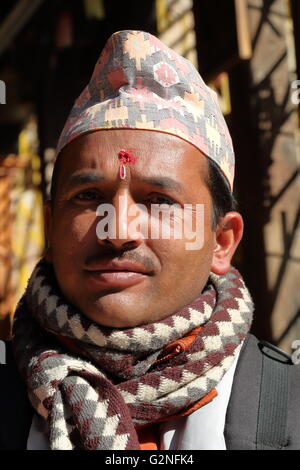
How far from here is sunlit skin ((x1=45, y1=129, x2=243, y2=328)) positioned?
67.2 inches

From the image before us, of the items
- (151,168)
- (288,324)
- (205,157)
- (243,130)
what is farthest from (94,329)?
(243,130)

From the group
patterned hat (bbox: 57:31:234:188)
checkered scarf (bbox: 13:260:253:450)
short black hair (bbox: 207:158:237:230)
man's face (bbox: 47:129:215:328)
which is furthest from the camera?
short black hair (bbox: 207:158:237:230)

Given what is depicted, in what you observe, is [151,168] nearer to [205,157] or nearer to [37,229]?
[205,157]

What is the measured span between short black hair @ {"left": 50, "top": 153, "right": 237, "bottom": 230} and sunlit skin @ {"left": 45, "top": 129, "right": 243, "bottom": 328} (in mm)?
53

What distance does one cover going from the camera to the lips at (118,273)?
1695 millimetres

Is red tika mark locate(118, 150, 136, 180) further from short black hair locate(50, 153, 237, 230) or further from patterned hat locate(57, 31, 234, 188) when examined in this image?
short black hair locate(50, 153, 237, 230)

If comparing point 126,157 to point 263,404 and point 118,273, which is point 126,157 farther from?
point 263,404

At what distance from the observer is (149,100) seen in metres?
1.87

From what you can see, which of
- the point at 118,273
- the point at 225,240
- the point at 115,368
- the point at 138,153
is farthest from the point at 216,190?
the point at 115,368

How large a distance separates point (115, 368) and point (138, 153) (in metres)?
0.53

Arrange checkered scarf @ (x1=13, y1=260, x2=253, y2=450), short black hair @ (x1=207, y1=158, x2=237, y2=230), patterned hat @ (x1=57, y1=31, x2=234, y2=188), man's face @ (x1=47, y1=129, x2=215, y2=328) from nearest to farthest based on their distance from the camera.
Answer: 1. checkered scarf @ (x1=13, y1=260, x2=253, y2=450)
2. man's face @ (x1=47, y1=129, x2=215, y2=328)
3. patterned hat @ (x1=57, y1=31, x2=234, y2=188)
4. short black hair @ (x1=207, y1=158, x2=237, y2=230)

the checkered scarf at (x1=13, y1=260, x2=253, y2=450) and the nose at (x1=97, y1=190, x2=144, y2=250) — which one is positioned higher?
the nose at (x1=97, y1=190, x2=144, y2=250)

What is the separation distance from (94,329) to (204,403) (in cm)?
32

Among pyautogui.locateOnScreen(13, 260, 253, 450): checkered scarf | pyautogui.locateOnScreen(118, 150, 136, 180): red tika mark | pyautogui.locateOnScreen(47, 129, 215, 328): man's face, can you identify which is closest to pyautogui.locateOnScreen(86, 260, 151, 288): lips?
pyautogui.locateOnScreen(47, 129, 215, 328): man's face
